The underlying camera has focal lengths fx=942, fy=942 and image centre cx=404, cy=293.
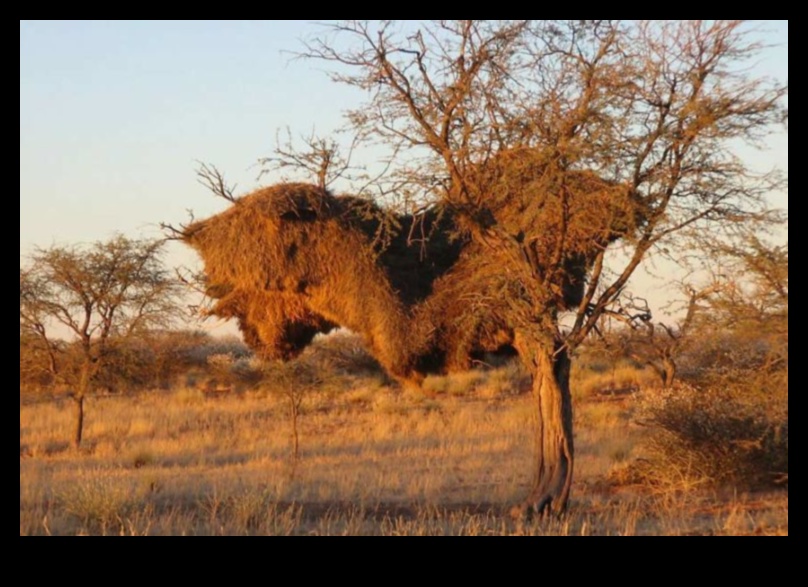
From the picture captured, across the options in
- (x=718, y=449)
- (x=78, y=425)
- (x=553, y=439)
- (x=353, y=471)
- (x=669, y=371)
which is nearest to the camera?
(x=553, y=439)

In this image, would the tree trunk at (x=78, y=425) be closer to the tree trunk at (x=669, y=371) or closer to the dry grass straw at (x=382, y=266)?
the dry grass straw at (x=382, y=266)

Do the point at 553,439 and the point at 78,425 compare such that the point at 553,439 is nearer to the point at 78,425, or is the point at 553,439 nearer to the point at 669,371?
the point at 669,371

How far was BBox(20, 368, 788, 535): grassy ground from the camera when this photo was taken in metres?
12.9

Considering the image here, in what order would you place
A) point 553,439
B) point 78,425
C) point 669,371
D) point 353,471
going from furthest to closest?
point 669,371 < point 78,425 < point 353,471 < point 553,439

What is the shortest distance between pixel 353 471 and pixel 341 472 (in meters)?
0.26

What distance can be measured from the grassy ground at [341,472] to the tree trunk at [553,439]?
1.08 ft

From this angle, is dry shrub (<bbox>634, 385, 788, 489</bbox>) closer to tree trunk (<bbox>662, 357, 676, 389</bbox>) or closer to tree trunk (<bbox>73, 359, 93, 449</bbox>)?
tree trunk (<bbox>662, 357, 676, 389</bbox>)

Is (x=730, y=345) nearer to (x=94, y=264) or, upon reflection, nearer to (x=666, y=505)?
(x=666, y=505)

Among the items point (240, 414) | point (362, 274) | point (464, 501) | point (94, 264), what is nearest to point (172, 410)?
point (240, 414)

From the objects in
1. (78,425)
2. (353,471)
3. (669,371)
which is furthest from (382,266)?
(669,371)

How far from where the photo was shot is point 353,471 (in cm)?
1938

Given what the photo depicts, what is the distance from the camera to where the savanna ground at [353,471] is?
13.0 metres

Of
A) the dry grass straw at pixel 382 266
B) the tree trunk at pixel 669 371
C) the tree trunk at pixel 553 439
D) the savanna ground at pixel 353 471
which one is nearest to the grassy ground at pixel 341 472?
the savanna ground at pixel 353 471
